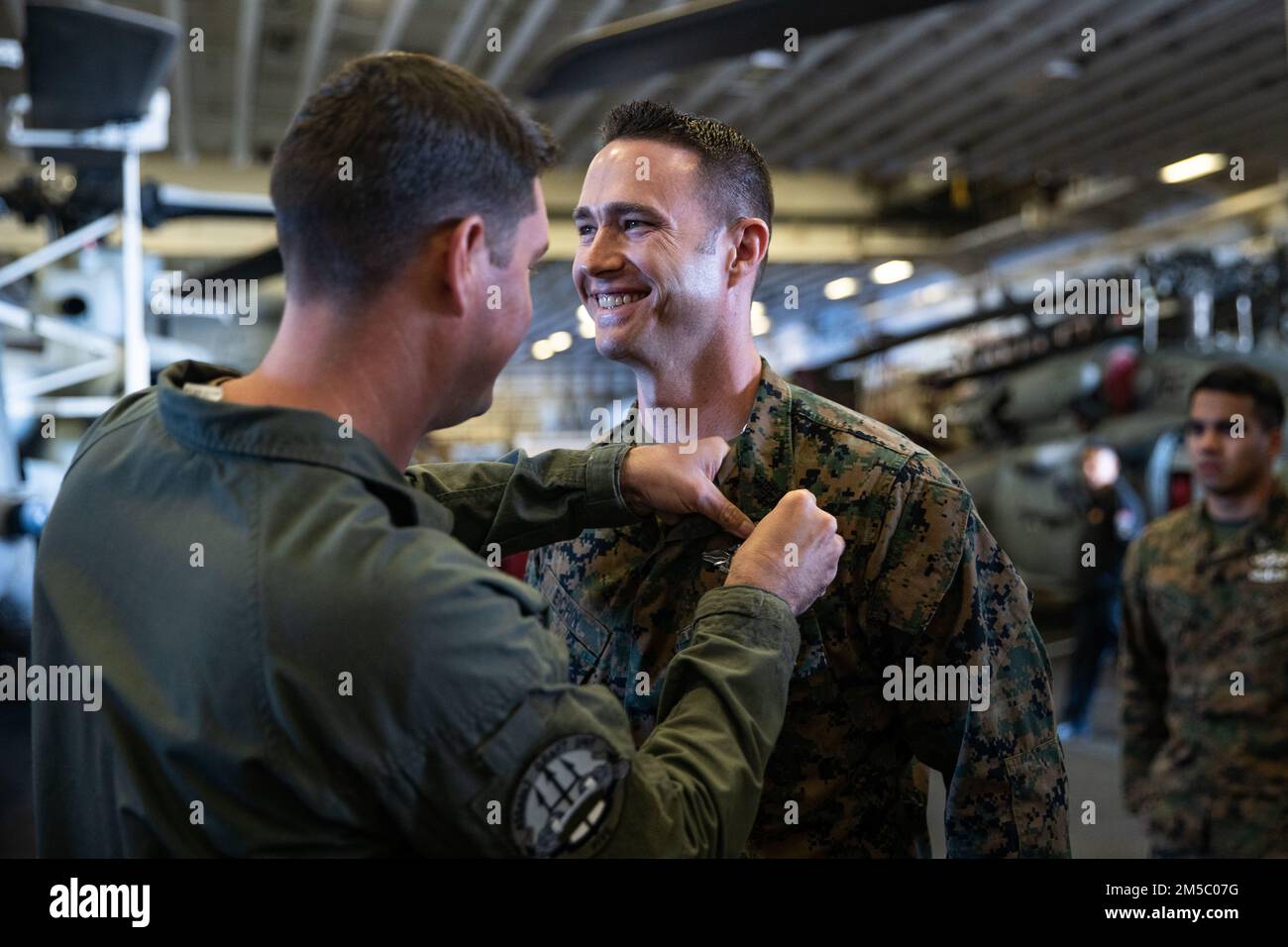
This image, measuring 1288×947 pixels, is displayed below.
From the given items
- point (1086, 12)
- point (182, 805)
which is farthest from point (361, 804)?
point (1086, 12)

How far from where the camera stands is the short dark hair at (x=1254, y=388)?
3311 mm

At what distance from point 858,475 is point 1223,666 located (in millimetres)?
2127

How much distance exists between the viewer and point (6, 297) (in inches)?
204

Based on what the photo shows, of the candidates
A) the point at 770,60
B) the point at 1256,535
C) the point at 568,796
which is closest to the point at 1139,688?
the point at 1256,535

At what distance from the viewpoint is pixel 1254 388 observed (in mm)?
3326

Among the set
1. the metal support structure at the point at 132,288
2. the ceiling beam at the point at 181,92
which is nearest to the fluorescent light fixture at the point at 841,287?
the ceiling beam at the point at 181,92

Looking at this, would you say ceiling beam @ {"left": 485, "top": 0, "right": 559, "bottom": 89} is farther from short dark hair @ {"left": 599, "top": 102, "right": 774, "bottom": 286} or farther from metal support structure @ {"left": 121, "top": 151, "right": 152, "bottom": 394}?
short dark hair @ {"left": 599, "top": 102, "right": 774, "bottom": 286}

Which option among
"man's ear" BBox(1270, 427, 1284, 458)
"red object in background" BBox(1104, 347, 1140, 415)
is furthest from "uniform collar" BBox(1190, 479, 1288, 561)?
"red object in background" BBox(1104, 347, 1140, 415)

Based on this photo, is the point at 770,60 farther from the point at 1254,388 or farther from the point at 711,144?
the point at 711,144

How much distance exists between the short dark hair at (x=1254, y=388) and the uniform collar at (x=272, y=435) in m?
3.05

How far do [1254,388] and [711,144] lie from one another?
98.8 inches

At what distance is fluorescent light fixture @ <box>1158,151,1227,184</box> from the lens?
1029 centimetres

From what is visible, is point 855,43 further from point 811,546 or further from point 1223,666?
point 811,546

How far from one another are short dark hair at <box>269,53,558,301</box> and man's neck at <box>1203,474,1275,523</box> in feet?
9.58
